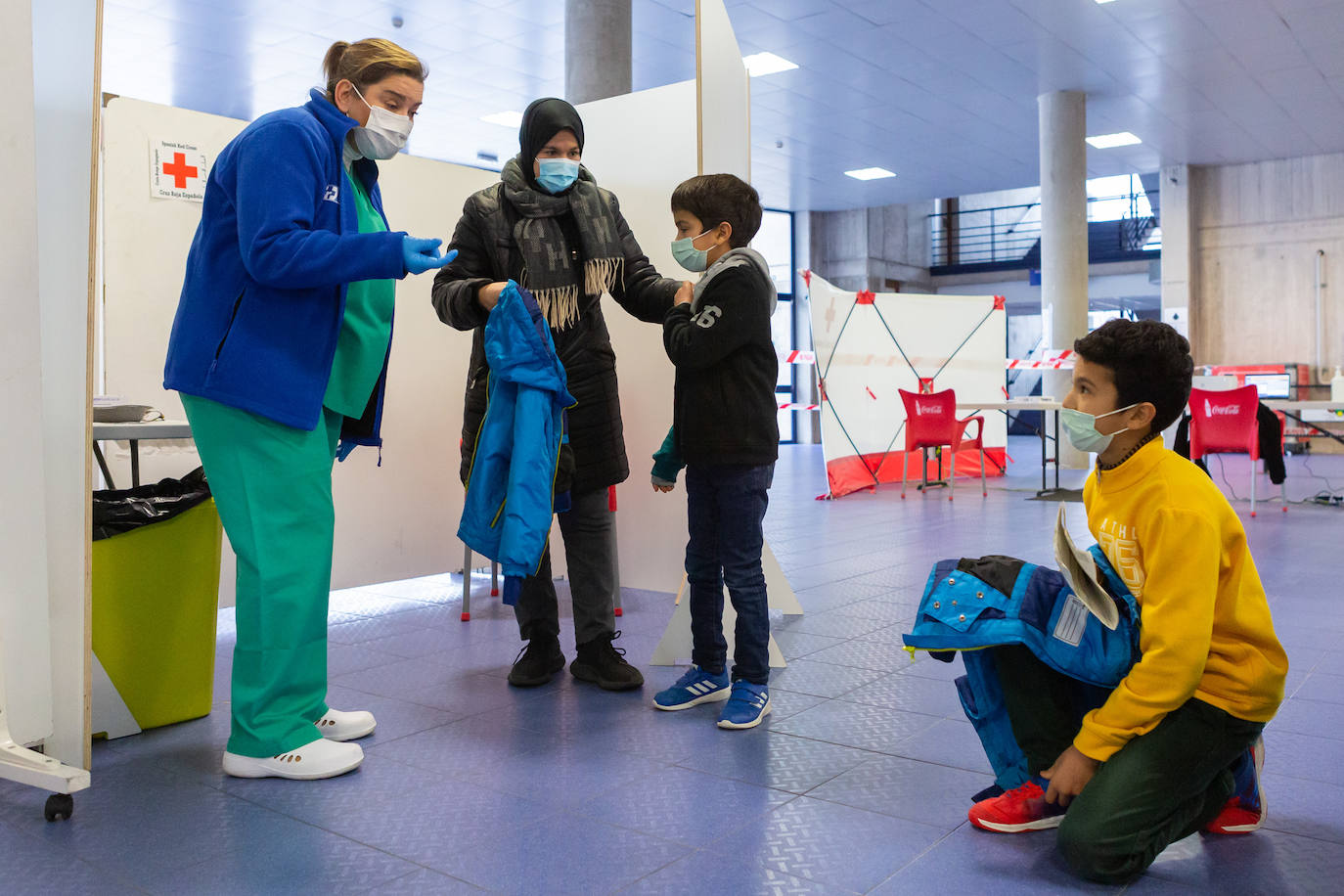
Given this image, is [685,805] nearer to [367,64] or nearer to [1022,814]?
[1022,814]

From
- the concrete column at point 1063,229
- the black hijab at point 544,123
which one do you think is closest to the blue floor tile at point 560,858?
the black hijab at point 544,123

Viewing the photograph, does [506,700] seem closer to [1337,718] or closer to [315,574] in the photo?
[315,574]

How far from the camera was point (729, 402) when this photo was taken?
219 centimetres

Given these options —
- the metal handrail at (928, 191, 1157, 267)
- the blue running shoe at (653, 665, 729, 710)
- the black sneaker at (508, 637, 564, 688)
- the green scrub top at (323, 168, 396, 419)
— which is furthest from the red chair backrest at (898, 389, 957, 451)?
the metal handrail at (928, 191, 1157, 267)

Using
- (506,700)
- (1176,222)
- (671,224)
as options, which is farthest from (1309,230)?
(506,700)

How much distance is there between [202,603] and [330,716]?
1.33 feet

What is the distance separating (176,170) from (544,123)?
1.44 m

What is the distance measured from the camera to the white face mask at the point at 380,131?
1974 mm

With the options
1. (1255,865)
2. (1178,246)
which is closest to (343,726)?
(1255,865)

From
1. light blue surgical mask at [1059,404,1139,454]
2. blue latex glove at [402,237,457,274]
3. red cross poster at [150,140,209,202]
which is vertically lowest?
light blue surgical mask at [1059,404,1139,454]

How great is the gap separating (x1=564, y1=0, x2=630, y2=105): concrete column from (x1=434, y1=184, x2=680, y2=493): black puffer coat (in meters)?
3.96

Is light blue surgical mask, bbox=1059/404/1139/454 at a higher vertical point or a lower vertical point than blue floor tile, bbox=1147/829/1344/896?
higher

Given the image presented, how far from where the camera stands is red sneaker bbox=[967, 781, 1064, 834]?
1.63 m

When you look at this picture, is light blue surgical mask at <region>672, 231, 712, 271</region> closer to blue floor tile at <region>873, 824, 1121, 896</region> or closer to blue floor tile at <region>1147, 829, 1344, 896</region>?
blue floor tile at <region>873, 824, 1121, 896</region>
